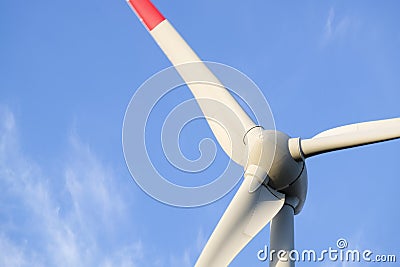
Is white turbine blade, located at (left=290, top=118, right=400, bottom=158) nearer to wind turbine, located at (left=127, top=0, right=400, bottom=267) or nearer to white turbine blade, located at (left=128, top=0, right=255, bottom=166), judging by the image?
wind turbine, located at (left=127, top=0, right=400, bottom=267)

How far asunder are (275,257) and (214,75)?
13.8 ft

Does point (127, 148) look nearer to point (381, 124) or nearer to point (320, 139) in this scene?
point (320, 139)

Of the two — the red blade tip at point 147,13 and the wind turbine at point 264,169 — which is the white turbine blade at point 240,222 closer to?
the wind turbine at point 264,169

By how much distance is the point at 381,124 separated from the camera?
42.1 ft

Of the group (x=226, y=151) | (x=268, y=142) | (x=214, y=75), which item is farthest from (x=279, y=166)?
(x=214, y=75)

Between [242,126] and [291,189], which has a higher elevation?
[242,126]

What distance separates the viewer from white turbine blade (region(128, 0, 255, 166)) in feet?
44.1

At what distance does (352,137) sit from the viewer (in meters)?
12.2

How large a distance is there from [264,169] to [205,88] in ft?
8.97

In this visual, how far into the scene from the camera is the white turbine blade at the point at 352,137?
1191cm

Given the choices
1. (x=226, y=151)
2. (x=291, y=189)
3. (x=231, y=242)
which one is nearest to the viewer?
(x=231, y=242)

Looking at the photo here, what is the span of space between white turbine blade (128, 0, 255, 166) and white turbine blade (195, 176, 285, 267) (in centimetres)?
88

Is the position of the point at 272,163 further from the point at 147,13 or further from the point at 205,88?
the point at 147,13

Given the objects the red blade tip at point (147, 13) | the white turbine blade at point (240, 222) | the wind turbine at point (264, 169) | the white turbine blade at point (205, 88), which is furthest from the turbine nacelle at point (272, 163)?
the red blade tip at point (147, 13)
